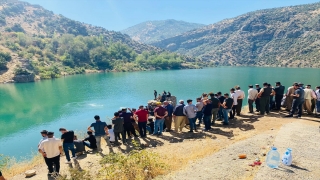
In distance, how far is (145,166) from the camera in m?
6.63

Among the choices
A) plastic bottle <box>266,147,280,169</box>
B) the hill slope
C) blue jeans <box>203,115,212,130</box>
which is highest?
the hill slope

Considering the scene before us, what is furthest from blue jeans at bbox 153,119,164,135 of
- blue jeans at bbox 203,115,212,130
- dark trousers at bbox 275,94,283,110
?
dark trousers at bbox 275,94,283,110

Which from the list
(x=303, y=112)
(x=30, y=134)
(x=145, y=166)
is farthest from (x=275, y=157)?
(x=30, y=134)

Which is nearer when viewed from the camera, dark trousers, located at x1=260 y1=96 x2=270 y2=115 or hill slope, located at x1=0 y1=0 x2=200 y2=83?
dark trousers, located at x1=260 y1=96 x2=270 y2=115

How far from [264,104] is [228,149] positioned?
624cm

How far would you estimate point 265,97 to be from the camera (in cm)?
1318

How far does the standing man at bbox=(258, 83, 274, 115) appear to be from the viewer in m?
13.0

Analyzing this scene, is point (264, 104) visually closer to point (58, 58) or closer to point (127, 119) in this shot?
point (127, 119)

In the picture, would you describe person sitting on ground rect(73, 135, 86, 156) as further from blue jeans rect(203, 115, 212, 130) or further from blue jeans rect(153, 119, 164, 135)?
blue jeans rect(203, 115, 212, 130)

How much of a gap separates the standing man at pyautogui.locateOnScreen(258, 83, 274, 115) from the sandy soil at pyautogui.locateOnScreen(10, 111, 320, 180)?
1.58ft

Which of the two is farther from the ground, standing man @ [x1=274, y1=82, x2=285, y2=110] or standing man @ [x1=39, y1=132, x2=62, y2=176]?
standing man @ [x1=274, y1=82, x2=285, y2=110]

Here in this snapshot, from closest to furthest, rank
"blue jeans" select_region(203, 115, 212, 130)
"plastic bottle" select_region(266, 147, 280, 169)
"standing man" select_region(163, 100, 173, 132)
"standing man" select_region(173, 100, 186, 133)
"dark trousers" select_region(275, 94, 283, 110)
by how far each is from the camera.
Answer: "plastic bottle" select_region(266, 147, 280, 169), "standing man" select_region(173, 100, 186, 133), "blue jeans" select_region(203, 115, 212, 130), "standing man" select_region(163, 100, 173, 132), "dark trousers" select_region(275, 94, 283, 110)

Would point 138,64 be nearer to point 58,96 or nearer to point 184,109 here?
point 58,96

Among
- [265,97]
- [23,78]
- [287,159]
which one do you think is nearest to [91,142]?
[287,159]
